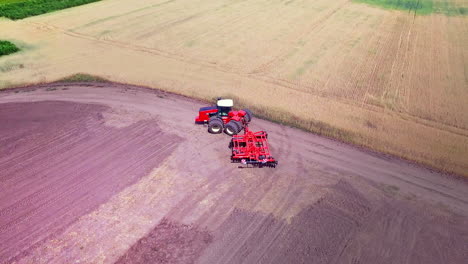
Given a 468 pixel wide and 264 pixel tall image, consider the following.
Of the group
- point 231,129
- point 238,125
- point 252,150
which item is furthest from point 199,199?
point 238,125

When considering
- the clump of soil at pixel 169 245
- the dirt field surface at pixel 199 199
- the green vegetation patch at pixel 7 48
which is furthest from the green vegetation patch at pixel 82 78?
the clump of soil at pixel 169 245

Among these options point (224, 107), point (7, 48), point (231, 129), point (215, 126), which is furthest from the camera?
point (7, 48)

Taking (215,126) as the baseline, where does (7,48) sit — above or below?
above

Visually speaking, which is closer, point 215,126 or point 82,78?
point 215,126

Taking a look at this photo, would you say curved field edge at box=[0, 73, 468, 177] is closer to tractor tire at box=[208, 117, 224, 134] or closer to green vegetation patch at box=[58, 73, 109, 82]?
green vegetation patch at box=[58, 73, 109, 82]

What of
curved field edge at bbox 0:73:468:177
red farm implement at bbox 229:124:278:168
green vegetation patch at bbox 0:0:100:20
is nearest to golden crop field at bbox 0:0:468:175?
curved field edge at bbox 0:73:468:177

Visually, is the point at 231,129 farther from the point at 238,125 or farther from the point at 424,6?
the point at 424,6
